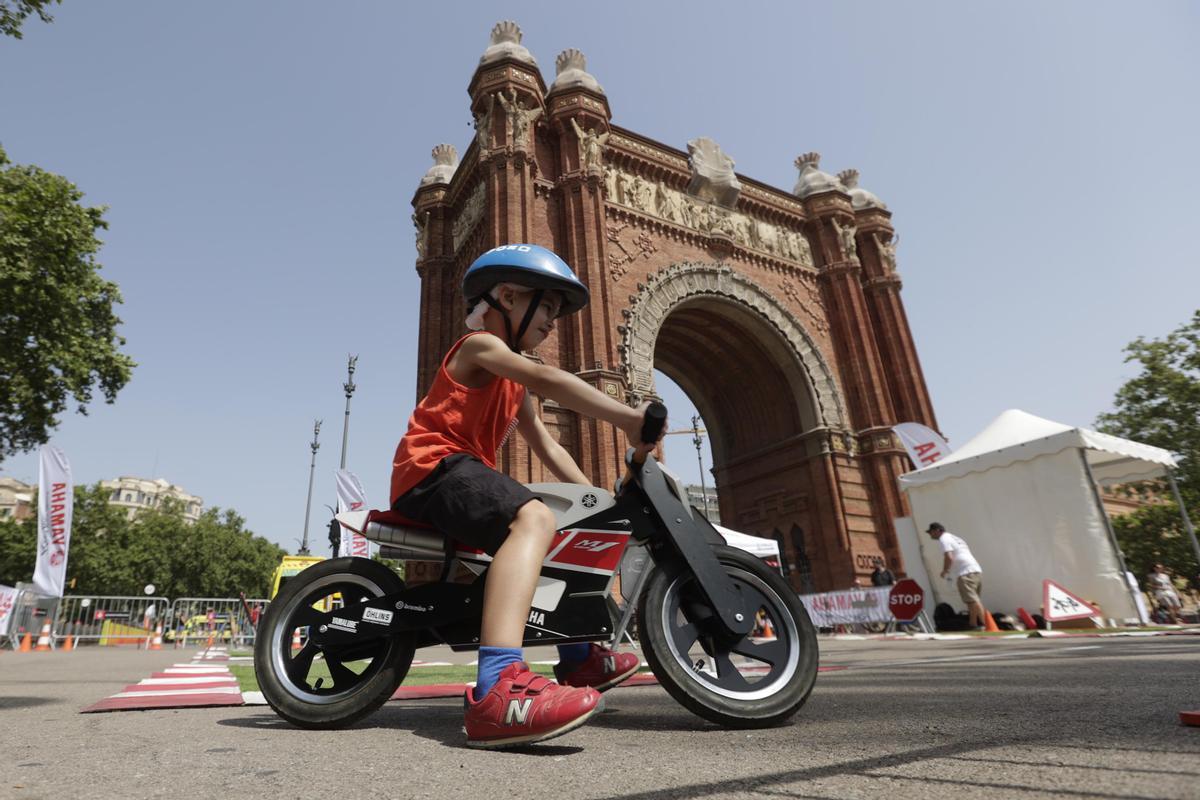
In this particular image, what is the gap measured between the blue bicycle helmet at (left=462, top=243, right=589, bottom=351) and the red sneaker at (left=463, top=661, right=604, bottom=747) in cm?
121

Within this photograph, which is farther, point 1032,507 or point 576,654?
point 1032,507

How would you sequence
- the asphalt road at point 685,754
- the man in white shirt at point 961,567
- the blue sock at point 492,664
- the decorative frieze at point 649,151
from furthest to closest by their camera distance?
the decorative frieze at point 649,151 → the man in white shirt at point 961,567 → the blue sock at point 492,664 → the asphalt road at point 685,754

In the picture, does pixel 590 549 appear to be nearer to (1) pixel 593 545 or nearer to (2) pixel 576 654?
(1) pixel 593 545

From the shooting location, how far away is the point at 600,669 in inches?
94.5

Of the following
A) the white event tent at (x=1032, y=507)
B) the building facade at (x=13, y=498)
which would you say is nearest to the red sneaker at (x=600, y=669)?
the white event tent at (x=1032, y=507)

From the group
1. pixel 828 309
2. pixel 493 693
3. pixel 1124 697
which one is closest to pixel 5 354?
pixel 493 693

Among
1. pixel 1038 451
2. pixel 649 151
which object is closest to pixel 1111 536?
pixel 1038 451

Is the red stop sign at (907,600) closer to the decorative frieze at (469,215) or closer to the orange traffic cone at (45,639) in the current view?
the decorative frieze at (469,215)

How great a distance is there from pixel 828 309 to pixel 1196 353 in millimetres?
14902

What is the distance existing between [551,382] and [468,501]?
0.46 m

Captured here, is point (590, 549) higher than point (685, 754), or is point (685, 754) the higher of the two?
point (590, 549)

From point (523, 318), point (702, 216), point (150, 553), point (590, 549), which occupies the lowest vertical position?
point (590, 549)

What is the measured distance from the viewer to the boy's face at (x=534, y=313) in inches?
91.4

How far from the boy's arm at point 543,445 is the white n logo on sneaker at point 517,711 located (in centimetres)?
112
